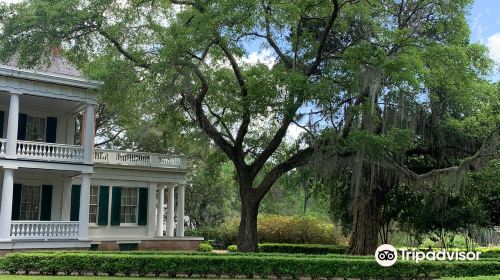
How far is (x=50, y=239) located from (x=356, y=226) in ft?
38.9

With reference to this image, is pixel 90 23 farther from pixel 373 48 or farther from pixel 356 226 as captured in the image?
pixel 356 226

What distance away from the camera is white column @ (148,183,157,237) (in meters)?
24.4

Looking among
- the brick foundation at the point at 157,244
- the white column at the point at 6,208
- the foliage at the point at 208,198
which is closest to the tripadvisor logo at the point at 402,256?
the brick foundation at the point at 157,244

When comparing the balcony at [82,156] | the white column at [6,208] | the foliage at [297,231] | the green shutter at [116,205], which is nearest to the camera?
the white column at [6,208]

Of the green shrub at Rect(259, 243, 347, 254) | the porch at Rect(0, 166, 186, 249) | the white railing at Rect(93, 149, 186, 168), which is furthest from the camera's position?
the green shrub at Rect(259, 243, 347, 254)

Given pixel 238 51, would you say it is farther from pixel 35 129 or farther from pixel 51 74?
pixel 35 129

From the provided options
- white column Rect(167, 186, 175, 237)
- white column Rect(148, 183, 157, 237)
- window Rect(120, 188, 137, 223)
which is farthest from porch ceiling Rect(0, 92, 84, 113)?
white column Rect(167, 186, 175, 237)

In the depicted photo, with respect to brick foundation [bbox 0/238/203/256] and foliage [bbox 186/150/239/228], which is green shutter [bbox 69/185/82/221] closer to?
brick foundation [bbox 0/238/203/256]

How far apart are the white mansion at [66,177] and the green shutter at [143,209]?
47 millimetres

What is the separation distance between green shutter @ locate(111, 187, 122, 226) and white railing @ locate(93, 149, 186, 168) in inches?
53.1

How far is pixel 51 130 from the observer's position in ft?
71.7

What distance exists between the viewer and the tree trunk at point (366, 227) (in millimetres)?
20172

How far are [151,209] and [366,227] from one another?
10.3 metres

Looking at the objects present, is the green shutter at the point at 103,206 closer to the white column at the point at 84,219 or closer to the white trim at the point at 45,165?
the white column at the point at 84,219
